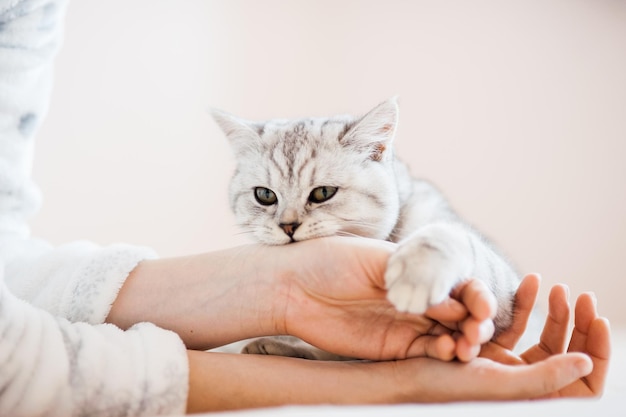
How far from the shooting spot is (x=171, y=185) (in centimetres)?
220

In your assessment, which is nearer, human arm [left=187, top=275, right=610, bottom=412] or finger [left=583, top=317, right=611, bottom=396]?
human arm [left=187, top=275, right=610, bottom=412]

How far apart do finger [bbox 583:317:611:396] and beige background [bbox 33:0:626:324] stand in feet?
4.21

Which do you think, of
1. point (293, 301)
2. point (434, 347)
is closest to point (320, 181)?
point (293, 301)

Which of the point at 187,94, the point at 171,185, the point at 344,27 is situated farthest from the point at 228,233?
the point at 344,27

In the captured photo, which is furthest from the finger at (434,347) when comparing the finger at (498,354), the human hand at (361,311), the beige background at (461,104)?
the beige background at (461,104)

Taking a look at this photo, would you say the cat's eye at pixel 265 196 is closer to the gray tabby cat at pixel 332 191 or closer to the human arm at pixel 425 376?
the gray tabby cat at pixel 332 191

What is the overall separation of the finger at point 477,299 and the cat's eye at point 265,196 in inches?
19.9

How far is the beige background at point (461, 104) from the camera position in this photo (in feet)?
7.26

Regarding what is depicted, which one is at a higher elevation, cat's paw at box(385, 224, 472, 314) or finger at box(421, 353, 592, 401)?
cat's paw at box(385, 224, 472, 314)

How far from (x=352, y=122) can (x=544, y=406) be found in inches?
29.8

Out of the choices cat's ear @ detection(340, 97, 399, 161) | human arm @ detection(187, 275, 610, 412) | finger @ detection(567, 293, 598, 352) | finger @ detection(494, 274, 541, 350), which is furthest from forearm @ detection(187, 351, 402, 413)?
cat's ear @ detection(340, 97, 399, 161)

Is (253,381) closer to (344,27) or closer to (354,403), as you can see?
(354,403)

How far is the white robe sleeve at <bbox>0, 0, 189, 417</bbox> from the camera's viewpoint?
76 centimetres

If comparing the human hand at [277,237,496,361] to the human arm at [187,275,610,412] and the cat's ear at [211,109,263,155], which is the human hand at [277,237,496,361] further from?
the cat's ear at [211,109,263,155]
